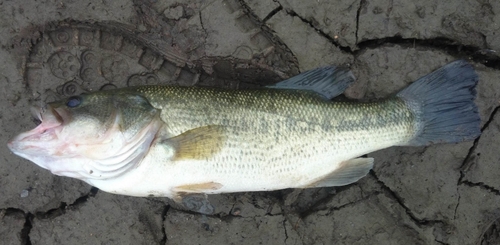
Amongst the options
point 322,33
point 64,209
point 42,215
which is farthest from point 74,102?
point 322,33

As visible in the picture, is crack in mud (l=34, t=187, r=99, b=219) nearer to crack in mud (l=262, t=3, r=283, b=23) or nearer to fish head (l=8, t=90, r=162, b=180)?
fish head (l=8, t=90, r=162, b=180)

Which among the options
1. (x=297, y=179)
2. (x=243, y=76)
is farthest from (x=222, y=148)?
(x=243, y=76)

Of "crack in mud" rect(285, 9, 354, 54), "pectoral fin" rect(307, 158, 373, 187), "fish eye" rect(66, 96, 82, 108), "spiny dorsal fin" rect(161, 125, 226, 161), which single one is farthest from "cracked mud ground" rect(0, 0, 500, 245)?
"spiny dorsal fin" rect(161, 125, 226, 161)

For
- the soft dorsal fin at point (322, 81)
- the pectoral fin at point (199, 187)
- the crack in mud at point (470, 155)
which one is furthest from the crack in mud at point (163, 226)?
the crack in mud at point (470, 155)

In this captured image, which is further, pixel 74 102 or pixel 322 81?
pixel 322 81

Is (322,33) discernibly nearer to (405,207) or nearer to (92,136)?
(405,207)

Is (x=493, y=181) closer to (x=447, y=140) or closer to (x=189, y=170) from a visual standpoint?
(x=447, y=140)

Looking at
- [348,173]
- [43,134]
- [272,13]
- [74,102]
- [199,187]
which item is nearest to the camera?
[43,134]

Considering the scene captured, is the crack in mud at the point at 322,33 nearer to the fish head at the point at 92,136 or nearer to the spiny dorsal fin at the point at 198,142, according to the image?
the spiny dorsal fin at the point at 198,142
